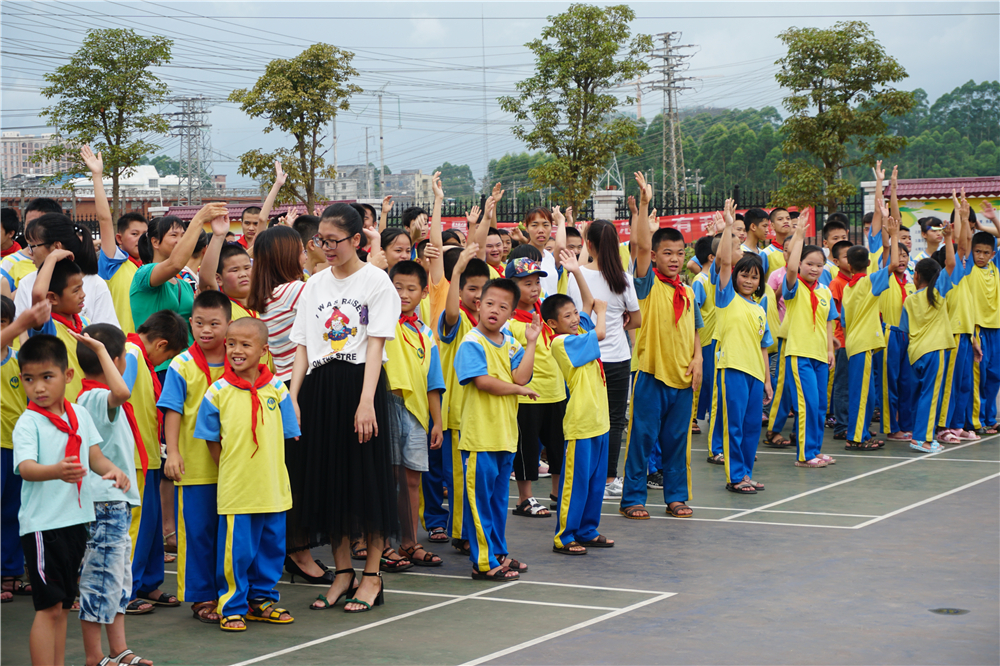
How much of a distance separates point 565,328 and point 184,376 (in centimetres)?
244

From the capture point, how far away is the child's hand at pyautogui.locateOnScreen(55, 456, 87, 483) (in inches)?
147

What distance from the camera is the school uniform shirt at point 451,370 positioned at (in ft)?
19.3

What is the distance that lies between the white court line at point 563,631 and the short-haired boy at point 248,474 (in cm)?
108

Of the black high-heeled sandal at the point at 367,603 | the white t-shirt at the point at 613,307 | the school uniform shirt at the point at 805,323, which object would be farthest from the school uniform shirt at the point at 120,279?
the school uniform shirt at the point at 805,323

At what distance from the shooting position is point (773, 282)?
378 inches

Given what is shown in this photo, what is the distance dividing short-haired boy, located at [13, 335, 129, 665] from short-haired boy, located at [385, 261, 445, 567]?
6.01ft

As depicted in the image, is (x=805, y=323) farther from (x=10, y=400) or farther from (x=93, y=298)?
(x=10, y=400)

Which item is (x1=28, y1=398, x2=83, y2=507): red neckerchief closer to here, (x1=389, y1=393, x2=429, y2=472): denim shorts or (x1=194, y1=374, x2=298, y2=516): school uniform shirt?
(x1=194, y1=374, x2=298, y2=516): school uniform shirt

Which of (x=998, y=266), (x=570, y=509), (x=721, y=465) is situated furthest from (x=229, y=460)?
(x=998, y=266)

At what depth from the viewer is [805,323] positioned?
8.73 metres

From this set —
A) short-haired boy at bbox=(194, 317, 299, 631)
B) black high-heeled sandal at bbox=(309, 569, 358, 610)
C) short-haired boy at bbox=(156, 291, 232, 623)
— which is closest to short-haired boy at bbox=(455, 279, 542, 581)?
black high-heeled sandal at bbox=(309, 569, 358, 610)

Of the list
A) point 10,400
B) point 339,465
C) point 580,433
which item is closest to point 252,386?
point 339,465

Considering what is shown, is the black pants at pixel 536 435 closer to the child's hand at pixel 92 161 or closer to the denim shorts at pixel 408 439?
the denim shorts at pixel 408 439

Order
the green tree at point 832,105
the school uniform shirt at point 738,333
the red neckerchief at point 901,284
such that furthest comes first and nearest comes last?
the green tree at point 832,105, the red neckerchief at point 901,284, the school uniform shirt at point 738,333
